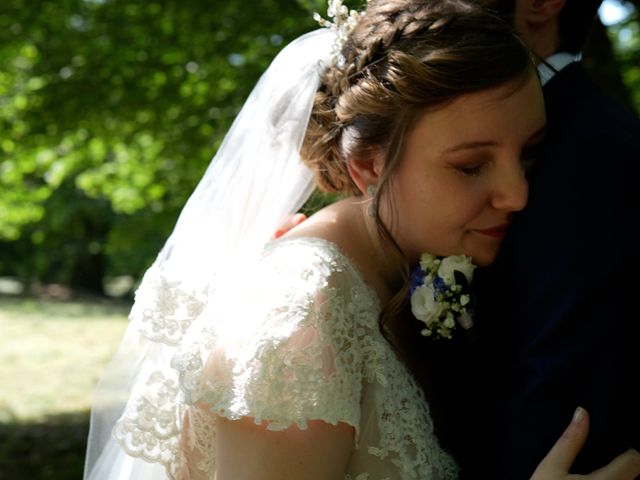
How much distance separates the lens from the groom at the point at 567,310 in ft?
6.63

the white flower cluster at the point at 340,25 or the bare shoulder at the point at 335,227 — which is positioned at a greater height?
the white flower cluster at the point at 340,25

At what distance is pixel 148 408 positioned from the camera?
8.69ft

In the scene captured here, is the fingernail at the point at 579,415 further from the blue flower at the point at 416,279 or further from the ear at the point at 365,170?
the ear at the point at 365,170

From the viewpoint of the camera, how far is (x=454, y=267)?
2.38 meters

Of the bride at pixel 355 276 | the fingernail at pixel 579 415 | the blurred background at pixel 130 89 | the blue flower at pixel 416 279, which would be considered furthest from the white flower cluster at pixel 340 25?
the blurred background at pixel 130 89

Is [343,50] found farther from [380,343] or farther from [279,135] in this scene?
[380,343]

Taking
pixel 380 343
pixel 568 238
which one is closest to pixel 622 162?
pixel 568 238

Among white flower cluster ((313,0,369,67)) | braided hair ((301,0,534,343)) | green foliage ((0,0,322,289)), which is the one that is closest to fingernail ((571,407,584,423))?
braided hair ((301,0,534,343))

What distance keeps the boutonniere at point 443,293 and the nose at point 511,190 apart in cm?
23

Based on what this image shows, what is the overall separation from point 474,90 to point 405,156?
265 millimetres

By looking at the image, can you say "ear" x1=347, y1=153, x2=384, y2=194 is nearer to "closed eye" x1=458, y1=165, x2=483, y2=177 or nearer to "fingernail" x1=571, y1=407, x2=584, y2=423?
"closed eye" x1=458, y1=165, x2=483, y2=177

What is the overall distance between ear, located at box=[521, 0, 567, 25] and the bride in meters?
0.31

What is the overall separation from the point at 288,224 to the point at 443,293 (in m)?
0.70

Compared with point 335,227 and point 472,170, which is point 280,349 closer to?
point 335,227
